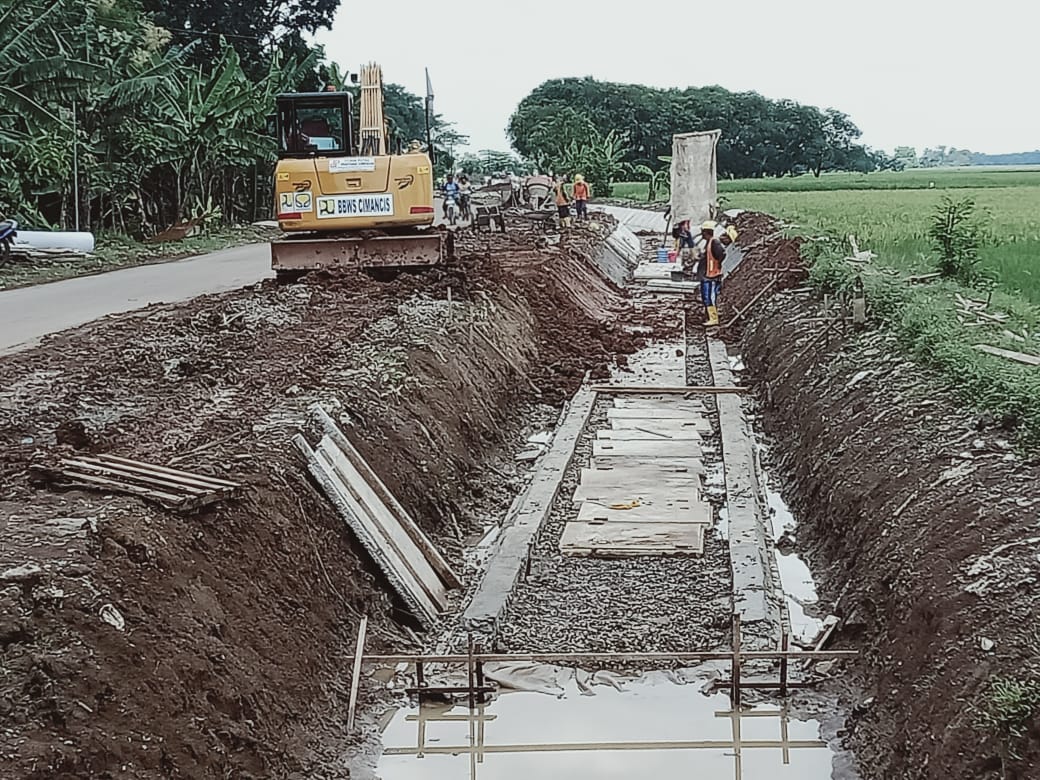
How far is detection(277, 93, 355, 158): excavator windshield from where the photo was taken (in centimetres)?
1708

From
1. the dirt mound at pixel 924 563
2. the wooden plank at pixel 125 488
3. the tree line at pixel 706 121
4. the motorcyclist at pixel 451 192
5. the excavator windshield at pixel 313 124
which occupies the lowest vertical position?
the dirt mound at pixel 924 563

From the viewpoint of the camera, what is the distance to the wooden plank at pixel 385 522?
771 cm

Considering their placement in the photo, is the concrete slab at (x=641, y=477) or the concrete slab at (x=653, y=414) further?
the concrete slab at (x=653, y=414)

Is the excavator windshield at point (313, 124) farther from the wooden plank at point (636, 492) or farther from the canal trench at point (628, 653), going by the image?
the wooden plank at point (636, 492)

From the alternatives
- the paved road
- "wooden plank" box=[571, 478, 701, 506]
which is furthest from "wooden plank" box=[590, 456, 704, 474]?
the paved road

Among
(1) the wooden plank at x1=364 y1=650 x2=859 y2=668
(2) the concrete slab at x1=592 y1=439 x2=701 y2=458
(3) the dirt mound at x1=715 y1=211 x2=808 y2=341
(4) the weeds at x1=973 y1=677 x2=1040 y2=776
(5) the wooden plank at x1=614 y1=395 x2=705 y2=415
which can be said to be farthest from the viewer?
(3) the dirt mound at x1=715 y1=211 x2=808 y2=341

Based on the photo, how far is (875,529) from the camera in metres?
7.65

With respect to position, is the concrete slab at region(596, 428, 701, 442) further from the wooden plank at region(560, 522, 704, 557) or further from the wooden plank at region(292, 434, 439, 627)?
the wooden plank at region(292, 434, 439, 627)

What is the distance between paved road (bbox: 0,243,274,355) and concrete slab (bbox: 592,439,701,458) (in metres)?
6.14

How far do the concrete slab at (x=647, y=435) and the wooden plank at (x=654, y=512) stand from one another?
7.77 ft

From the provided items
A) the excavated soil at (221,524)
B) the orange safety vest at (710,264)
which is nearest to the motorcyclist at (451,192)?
the orange safety vest at (710,264)

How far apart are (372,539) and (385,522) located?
36 centimetres

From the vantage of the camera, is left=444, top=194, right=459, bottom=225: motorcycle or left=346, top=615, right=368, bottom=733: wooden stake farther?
left=444, top=194, right=459, bottom=225: motorcycle

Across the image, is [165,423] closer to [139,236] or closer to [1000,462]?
[1000,462]
